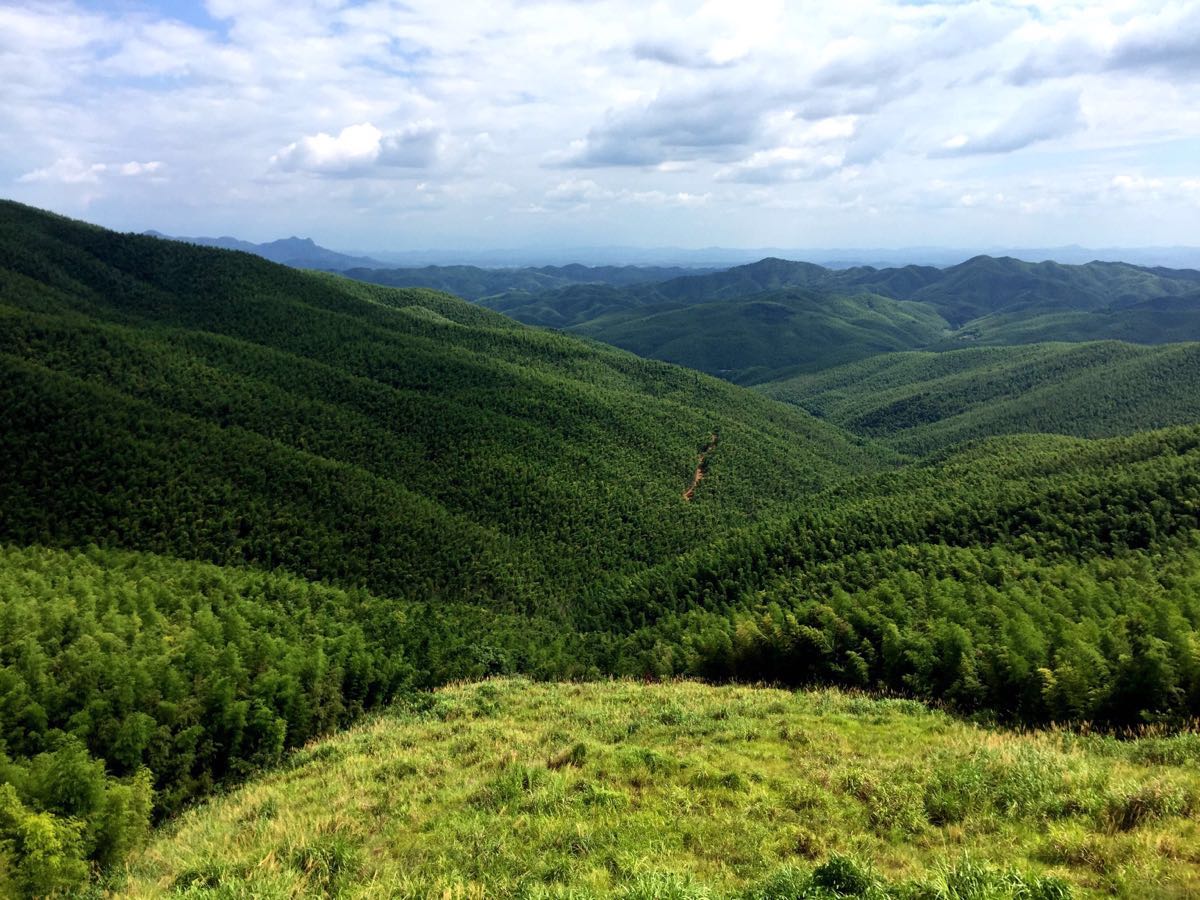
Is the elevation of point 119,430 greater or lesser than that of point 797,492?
greater

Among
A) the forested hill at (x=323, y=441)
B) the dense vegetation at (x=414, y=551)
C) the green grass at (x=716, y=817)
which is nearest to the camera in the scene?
the green grass at (x=716, y=817)

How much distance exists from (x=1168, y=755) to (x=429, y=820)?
2550 centimetres

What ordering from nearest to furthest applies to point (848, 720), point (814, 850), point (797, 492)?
point (814, 850) < point (848, 720) < point (797, 492)

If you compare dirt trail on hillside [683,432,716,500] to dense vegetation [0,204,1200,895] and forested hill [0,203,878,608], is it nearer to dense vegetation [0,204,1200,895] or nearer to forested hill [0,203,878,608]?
dense vegetation [0,204,1200,895]

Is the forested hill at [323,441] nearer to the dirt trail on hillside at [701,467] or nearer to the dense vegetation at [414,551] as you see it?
the dense vegetation at [414,551]

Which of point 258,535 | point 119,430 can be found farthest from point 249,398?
point 258,535

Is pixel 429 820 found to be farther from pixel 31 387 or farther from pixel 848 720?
pixel 31 387

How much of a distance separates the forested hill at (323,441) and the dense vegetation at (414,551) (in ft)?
1.98

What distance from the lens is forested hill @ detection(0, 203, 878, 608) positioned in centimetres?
7994

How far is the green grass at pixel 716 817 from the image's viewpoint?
46.6ft

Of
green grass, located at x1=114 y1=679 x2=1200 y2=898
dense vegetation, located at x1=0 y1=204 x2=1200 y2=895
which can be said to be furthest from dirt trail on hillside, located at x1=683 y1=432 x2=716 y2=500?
green grass, located at x1=114 y1=679 x2=1200 y2=898

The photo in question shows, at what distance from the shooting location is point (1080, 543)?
63625 mm

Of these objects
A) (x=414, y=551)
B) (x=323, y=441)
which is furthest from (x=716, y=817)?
(x=323, y=441)

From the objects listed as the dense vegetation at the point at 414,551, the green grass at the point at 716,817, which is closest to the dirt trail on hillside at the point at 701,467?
the dense vegetation at the point at 414,551
